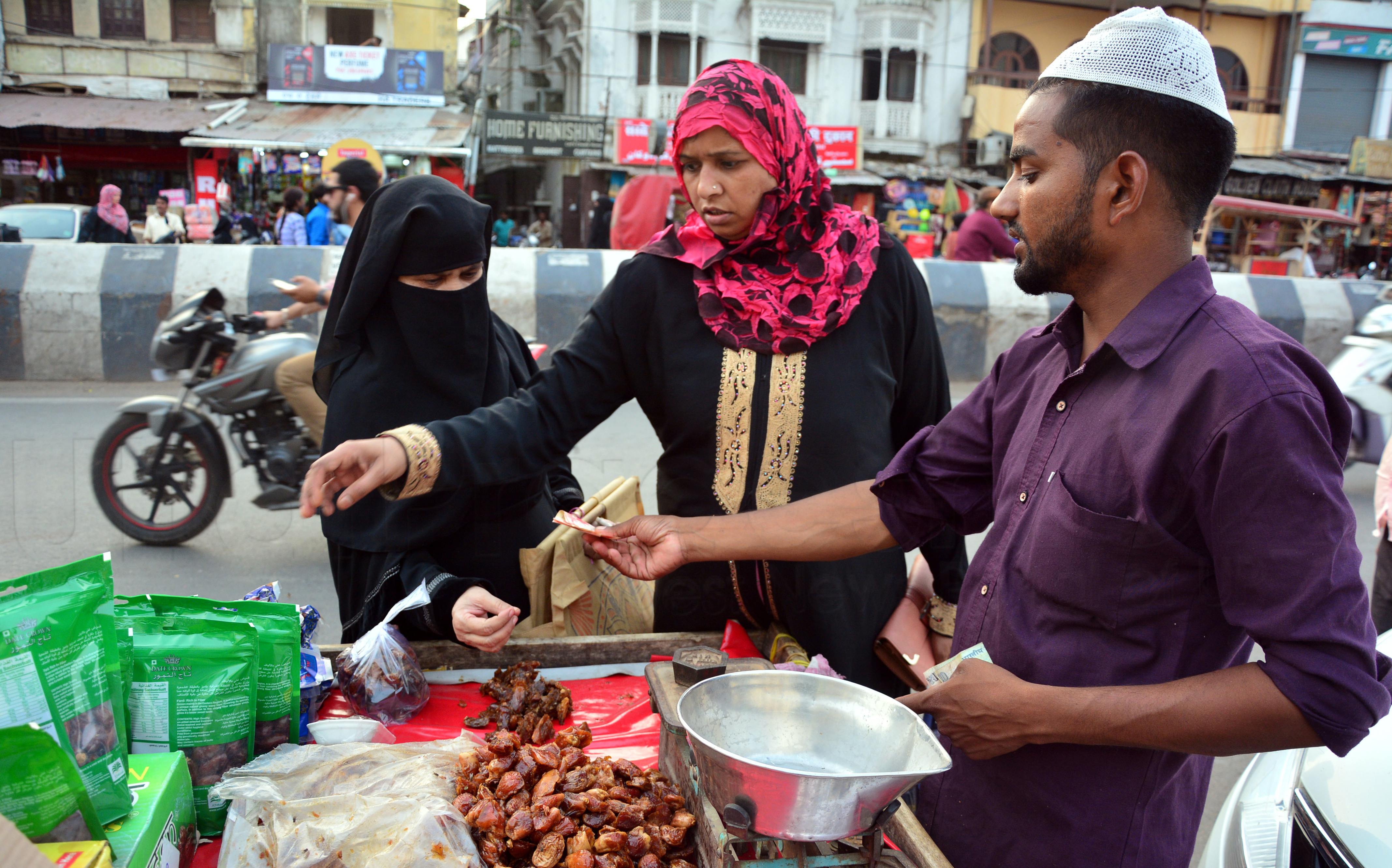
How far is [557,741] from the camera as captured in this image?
1.52m

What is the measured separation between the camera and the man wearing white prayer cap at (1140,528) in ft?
3.21

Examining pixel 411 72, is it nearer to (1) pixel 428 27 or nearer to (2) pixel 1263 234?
(1) pixel 428 27

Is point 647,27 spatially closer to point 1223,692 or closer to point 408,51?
point 408,51

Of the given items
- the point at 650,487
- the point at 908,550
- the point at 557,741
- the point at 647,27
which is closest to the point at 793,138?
the point at 908,550

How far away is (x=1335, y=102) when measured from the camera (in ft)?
78.2

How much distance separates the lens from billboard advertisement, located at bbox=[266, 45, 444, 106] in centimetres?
1866

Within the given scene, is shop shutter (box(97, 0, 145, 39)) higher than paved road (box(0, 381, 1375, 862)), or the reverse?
shop shutter (box(97, 0, 145, 39))

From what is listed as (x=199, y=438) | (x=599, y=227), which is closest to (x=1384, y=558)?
(x=199, y=438)

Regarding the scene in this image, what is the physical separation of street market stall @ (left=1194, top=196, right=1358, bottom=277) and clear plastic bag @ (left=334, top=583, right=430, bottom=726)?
60.0 feet

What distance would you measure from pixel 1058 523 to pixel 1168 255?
374 millimetres

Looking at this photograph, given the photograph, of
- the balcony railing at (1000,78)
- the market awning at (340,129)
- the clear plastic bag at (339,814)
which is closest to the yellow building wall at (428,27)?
the market awning at (340,129)

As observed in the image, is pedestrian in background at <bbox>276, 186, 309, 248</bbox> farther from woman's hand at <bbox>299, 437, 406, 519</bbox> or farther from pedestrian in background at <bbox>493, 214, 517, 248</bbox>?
woman's hand at <bbox>299, 437, 406, 519</bbox>

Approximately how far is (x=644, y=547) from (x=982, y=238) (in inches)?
315

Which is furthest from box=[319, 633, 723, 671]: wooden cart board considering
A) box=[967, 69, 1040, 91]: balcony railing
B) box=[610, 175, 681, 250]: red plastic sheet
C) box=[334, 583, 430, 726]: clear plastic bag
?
box=[967, 69, 1040, 91]: balcony railing
